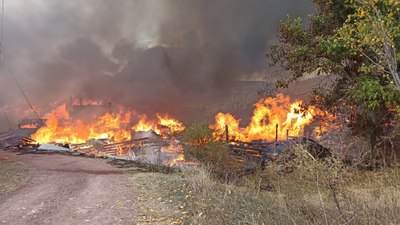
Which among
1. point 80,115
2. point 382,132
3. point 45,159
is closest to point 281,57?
point 382,132

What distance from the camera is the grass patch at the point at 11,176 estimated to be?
10.1 m

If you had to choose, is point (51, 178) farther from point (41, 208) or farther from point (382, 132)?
point (382, 132)

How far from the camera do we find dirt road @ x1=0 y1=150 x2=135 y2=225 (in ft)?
23.9

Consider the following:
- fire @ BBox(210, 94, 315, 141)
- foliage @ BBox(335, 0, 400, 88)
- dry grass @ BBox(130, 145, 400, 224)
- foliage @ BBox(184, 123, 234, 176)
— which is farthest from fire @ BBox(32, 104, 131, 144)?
foliage @ BBox(335, 0, 400, 88)

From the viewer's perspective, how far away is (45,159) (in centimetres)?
1714

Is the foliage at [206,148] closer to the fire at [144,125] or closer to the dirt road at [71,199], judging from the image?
the dirt road at [71,199]

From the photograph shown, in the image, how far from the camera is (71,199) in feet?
29.0

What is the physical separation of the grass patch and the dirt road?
0.30m

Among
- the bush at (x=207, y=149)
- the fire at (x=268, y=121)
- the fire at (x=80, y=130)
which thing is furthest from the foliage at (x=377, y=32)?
the fire at (x=80, y=130)

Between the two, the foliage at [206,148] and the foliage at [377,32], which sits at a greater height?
the foliage at [377,32]

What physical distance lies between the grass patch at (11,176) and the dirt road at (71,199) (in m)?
0.30

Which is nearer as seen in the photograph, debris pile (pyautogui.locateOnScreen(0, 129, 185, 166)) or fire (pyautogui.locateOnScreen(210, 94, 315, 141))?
debris pile (pyautogui.locateOnScreen(0, 129, 185, 166))

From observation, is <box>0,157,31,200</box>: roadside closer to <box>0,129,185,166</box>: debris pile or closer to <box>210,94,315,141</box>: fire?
<box>0,129,185,166</box>: debris pile

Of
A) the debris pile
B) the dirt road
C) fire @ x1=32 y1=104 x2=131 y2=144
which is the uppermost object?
fire @ x1=32 y1=104 x2=131 y2=144
